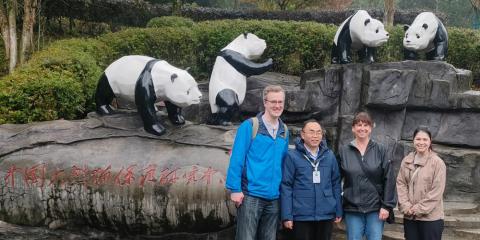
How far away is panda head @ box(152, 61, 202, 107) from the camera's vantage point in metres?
4.61

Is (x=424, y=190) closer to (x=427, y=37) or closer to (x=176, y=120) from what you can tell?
(x=176, y=120)

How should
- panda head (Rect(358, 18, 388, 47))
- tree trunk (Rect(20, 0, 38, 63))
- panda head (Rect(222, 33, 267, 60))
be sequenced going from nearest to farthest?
panda head (Rect(222, 33, 267, 60))
panda head (Rect(358, 18, 388, 47))
tree trunk (Rect(20, 0, 38, 63))

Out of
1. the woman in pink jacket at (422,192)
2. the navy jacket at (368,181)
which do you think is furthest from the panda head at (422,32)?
the navy jacket at (368,181)

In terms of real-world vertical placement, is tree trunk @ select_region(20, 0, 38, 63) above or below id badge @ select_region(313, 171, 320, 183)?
above

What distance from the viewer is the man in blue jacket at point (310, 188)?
332 cm

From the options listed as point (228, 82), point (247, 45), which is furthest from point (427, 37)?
point (228, 82)

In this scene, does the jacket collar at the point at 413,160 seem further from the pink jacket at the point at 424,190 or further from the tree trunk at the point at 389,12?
the tree trunk at the point at 389,12

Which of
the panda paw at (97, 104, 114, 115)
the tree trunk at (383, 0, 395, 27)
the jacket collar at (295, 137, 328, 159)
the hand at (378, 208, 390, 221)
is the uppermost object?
the tree trunk at (383, 0, 395, 27)

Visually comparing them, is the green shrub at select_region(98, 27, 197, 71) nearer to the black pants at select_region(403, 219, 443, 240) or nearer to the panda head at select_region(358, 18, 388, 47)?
the panda head at select_region(358, 18, 388, 47)

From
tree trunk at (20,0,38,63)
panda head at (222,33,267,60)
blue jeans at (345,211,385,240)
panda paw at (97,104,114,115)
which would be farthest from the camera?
tree trunk at (20,0,38,63)

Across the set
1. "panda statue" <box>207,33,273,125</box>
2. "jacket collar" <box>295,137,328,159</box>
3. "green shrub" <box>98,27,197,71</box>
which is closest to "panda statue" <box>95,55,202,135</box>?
"panda statue" <box>207,33,273,125</box>

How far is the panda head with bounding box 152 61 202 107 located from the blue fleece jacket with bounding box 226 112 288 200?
4.60 ft

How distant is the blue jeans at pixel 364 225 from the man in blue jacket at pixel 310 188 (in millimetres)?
118

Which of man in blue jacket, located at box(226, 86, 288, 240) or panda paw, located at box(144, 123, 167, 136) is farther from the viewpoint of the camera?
panda paw, located at box(144, 123, 167, 136)
